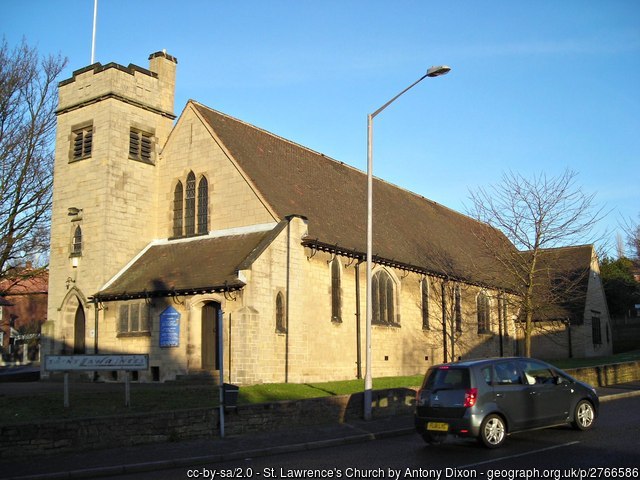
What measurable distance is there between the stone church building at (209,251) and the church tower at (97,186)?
0.06m

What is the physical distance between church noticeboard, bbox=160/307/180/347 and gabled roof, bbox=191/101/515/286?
5.46 m

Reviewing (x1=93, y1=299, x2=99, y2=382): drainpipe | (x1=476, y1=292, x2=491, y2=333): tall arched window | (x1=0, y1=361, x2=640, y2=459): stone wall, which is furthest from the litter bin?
(x1=476, y1=292, x2=491, y2=333): tall arched window

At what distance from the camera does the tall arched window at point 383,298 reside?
29.7m

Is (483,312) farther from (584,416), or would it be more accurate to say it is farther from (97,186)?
(584,416)

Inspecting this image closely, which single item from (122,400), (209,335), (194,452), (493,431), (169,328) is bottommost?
(194,452)

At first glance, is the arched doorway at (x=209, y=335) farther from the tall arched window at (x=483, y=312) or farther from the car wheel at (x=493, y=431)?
the tall arched window at (x=483, y=312)

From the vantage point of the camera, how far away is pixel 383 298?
30391 millimetres

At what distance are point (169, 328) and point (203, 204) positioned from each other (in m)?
5.81

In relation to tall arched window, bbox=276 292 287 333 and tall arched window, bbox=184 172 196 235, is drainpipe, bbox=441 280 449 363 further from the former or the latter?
tall arched window, bbox=184 172 196 235

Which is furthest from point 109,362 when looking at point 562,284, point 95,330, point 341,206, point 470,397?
point 562,284

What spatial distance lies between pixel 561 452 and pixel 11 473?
928 centimetres


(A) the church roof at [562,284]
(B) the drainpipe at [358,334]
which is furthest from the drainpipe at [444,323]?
(B) the drainpipe at [358,334]

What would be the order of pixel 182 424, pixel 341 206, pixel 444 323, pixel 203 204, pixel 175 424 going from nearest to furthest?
1. pixel 175 424
2. pixel 182 424
3. pixel 203 204
4. pixel 341 206
5. pixel 444 323

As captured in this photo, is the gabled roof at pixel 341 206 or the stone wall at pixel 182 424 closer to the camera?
the stone wall at pixel 182 424
